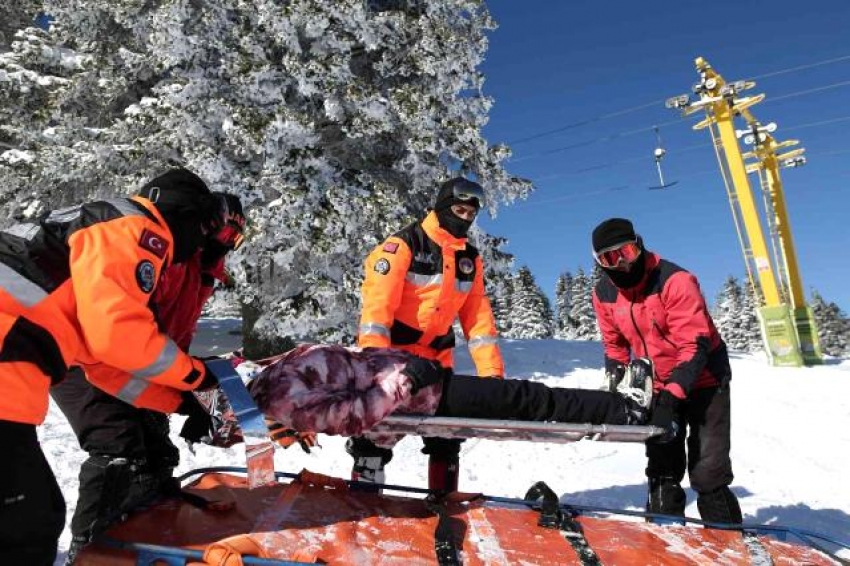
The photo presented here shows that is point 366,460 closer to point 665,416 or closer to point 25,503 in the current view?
point 665,416

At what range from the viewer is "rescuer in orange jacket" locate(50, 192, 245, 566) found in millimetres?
2611

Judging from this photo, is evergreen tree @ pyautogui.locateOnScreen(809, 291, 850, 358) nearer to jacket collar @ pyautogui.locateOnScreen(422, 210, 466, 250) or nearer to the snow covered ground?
the snow covered ground

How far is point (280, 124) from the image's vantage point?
29.3 feet

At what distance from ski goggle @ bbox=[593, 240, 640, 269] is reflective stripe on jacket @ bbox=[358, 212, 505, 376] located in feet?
2.87

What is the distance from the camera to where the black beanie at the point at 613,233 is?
3420mm

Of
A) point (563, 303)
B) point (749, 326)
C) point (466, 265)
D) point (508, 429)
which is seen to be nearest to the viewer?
point (508, 429)

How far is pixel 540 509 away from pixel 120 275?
204 centimetres

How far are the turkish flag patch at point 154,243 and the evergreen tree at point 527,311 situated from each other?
1606 inches

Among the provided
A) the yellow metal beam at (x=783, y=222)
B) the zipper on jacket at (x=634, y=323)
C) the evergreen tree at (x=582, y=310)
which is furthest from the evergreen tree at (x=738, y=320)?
the zipper on jacket at (x=634, y=323)

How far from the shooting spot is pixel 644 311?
142 inches

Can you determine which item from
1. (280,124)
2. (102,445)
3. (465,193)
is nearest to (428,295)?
(465,193)

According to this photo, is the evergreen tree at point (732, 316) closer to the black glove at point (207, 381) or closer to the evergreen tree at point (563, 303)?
the evergreen tree at point (563, 303)

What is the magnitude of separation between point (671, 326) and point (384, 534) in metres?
2.16

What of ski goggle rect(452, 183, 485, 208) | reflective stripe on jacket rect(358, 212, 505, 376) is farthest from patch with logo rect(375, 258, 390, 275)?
ski goggle rect(452, 183, 485, 208)
